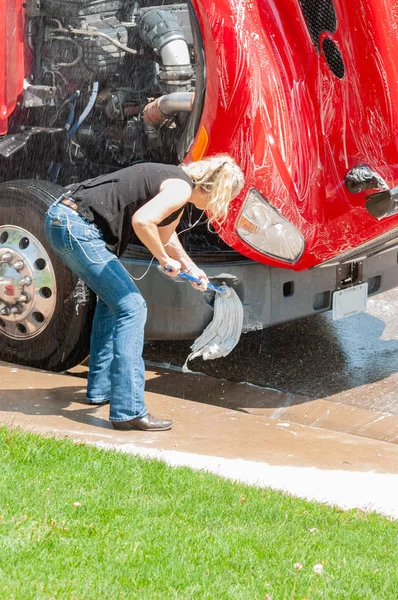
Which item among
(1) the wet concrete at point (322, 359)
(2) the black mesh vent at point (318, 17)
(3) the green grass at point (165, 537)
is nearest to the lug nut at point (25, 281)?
(1) the wet concrete at point (322, 359)

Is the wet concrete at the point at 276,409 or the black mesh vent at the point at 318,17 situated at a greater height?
the black mesh vent at the point at 318,17

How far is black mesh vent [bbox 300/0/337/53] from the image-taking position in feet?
16.2

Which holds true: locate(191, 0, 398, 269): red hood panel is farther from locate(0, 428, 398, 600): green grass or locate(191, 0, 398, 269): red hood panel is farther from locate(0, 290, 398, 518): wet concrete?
locate(0, 428, 398, 600): green grass

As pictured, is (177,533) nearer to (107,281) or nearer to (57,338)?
(107,281)

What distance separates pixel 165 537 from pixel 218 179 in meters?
1.76

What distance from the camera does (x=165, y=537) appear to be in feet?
11.8

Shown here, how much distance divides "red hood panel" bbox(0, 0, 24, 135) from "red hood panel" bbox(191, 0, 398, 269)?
4.70 feet

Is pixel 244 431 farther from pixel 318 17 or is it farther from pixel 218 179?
pixel 318 17

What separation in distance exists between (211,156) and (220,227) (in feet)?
1.10

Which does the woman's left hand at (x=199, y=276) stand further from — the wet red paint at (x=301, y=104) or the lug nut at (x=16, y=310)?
the lug nut at (x=16, y=310)

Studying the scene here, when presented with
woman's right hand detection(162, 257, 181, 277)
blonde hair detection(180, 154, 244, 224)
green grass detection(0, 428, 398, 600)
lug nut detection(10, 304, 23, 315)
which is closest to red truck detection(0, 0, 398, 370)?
lug nut detection(10, 304, 23, 315)

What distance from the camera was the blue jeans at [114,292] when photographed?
4.97 meters

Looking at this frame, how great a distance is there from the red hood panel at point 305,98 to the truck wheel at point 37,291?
1.03 metres

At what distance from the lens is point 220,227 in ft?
16.8
